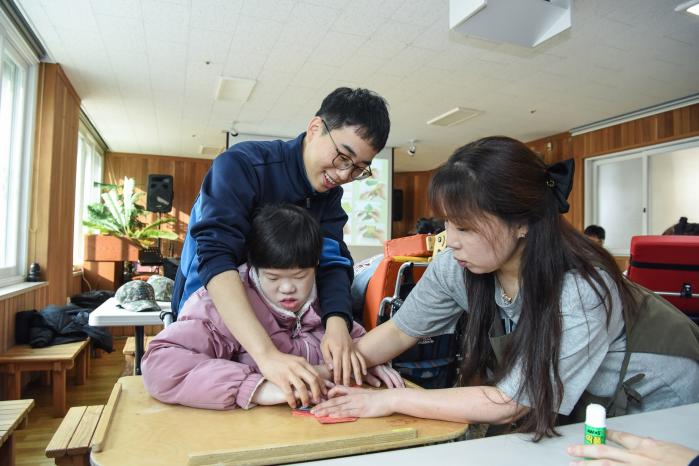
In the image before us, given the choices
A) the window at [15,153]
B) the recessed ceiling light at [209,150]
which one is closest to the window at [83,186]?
the recessed ceiling light at [209,150]

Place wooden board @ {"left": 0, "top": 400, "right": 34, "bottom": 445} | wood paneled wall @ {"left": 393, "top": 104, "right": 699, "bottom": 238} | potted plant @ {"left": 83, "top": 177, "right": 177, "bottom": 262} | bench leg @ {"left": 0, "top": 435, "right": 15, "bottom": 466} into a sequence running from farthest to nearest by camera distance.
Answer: potted plant @ {"left": 83, "top": 177, "right": 177, "bottom": 262}, wood paneled wall @ {"left": 393, "top": 104, "right": 699, "bottom": 238}, bench leg @ {"left": 0, "top": 435, "right": 15, "bottom": 466}, wooden board @ {"left": 0, "top": 400, "right": 34, "bottom": 445}

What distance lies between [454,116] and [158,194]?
4717 millimetres

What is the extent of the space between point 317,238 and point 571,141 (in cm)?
646

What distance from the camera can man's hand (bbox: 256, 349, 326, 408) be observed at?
0.96 meters

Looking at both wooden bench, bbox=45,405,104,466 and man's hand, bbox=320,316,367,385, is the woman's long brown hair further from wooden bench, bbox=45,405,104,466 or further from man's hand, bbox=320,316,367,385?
wooden bench, bbox=45,405,104,466

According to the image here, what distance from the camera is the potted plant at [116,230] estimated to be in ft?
21.4

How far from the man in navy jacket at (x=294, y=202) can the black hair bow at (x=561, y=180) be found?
0.45 meters

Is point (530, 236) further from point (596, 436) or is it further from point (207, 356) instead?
point (207, 356)

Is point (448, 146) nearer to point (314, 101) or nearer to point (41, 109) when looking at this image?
point (314, 101)

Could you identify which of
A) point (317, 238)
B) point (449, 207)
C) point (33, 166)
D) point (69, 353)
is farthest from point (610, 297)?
point (33, 166)

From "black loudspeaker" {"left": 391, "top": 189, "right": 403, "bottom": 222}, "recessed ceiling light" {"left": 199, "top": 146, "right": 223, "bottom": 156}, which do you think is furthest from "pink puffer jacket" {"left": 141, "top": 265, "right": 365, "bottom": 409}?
"black loudspeaker" {"left": 391, "top": 189, "right": 403, "bottom": 222}

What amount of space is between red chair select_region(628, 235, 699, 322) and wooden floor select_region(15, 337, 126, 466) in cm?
338

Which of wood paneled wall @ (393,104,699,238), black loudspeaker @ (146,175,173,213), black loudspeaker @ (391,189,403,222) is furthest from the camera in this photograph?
black loudspeaker @ (391,189,403,222)

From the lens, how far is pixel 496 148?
977 millimetres
